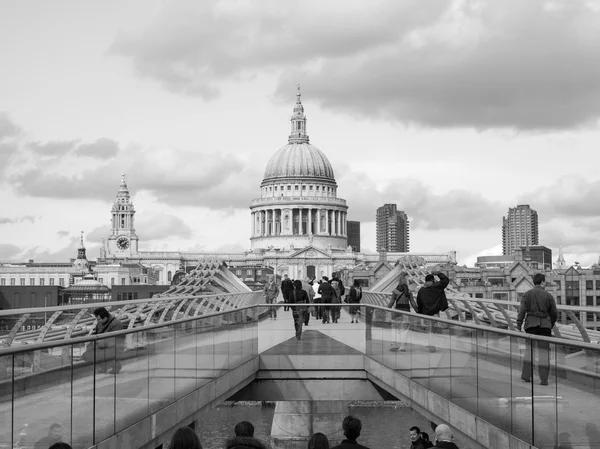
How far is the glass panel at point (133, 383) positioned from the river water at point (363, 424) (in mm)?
36820

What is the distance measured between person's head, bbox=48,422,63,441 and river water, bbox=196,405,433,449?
39481 millimetres

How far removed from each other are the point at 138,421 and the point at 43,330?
1.50 metres

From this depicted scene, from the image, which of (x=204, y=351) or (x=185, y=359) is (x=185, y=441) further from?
(x=204, y=351)

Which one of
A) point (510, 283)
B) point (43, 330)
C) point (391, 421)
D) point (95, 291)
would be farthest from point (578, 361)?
point (95, 291)

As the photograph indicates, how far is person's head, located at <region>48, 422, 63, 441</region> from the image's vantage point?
31.8 ft

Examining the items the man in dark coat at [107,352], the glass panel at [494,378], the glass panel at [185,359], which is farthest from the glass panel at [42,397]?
the glass panel at [494,378]

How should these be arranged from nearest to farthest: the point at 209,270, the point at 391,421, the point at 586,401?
the point at 586,401 < the point at 209,270 < the point at 391,421

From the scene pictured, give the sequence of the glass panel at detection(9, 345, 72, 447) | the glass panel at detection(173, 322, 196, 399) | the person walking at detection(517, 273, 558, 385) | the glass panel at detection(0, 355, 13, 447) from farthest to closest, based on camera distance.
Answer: the glass panel at detection(173, 322, 196, 399) → the person walking at detection(517, 273, 558, 385) → the glass panel at detection(9, 345, 72, 447) → the glass panel at detection(0, 355, 13, 447)

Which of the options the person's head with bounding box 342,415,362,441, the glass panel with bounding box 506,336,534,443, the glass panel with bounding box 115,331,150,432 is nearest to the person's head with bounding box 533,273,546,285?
the glass panel with bounding box 506,336,534,443

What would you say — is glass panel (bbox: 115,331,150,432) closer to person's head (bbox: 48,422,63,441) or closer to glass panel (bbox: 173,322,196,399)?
glass panel (bbox: 173,322,196,399)

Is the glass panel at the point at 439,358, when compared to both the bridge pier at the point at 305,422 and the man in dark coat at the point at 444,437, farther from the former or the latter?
the bridge pier at the point at 305,422

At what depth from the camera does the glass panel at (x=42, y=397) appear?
8992 millimetres

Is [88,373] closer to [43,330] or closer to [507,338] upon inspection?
[43,330]

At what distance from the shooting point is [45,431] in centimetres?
954
